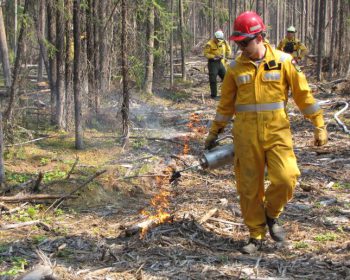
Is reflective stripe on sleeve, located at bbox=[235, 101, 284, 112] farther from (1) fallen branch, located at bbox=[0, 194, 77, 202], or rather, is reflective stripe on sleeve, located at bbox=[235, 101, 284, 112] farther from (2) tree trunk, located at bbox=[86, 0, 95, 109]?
(2) tree trunk, located at bbox=[86, 0, 95, 109]

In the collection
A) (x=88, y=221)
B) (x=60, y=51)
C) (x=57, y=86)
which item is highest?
(x=60, y=51)

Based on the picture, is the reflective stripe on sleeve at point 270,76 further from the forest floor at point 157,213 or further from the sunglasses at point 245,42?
the forest floor at point 157,213

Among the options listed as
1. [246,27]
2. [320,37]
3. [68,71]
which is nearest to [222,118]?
[246,27]

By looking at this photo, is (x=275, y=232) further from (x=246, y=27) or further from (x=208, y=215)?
(x=246, y=27)

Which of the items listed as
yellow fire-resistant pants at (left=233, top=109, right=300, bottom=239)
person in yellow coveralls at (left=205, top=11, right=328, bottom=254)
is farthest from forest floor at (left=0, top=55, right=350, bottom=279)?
person in yellow coveralls at (left=205, top=11, right=328, bottom=254)

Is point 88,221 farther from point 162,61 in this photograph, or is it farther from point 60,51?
point 162,61

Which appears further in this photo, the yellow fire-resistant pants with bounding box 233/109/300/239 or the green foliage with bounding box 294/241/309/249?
the green foliage with bounding box 294/241/309/249

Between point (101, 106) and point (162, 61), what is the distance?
9906mm

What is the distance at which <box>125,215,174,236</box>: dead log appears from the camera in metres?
5.21

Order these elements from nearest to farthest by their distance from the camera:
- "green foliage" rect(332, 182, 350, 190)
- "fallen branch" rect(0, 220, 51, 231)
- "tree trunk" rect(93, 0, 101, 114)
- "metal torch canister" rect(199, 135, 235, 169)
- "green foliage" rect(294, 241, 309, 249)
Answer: "green foliage" rect(294, 241, 309, 249) → "metal torch canister" rect(199, 135, 235, 169) → "fallen branch" rect(0, 220, 51, 231) → "green foliage" rect(332, 182, 350, 190) → "tree trunk" rect(93, 0, 101, 114)

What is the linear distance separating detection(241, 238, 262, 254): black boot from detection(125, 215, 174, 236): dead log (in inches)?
39.7

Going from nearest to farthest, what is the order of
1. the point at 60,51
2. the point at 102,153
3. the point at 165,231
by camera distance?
the point at 165,231 < the point at 102,153 < the point at 60,51

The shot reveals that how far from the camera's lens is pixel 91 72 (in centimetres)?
1154

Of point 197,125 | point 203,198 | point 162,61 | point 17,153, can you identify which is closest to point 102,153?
point 17,153
